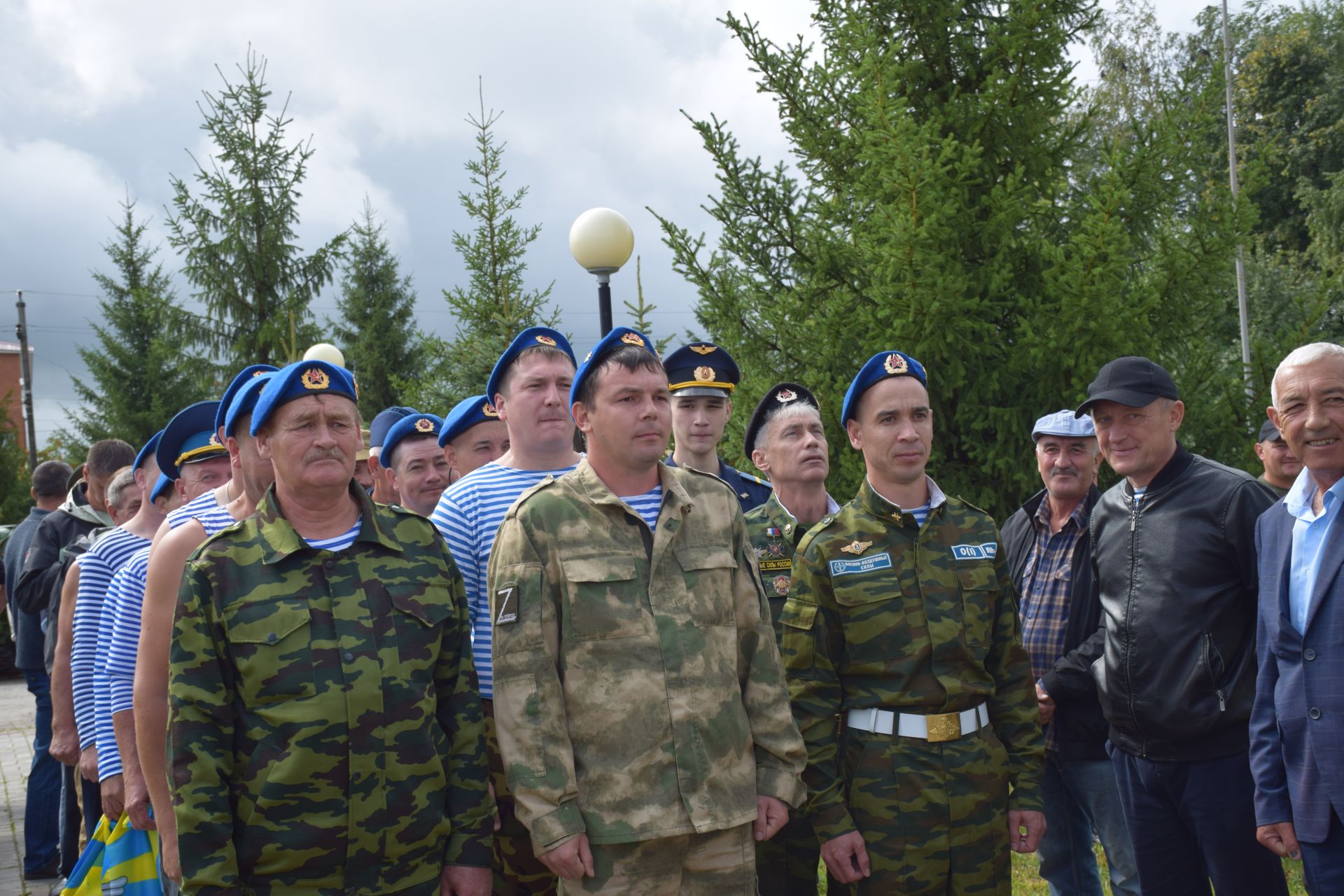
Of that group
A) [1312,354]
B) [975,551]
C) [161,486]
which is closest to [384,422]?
[161,486]

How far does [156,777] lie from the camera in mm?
3129

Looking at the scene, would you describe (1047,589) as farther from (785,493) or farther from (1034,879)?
(1034,879)

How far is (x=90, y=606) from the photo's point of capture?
4520 mm

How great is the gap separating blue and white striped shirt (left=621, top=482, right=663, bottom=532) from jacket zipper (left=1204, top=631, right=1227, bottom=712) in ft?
6.63

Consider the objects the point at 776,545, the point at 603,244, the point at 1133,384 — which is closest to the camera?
the point at 1133,384

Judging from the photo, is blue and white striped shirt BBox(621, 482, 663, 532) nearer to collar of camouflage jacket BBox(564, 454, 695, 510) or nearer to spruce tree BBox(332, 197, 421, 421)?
collar of camouflage jacket BBox(564, 454, 695, 510)

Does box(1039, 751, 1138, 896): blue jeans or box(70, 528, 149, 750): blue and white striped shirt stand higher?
box(70, 528, 149, 750): blue and white striped shirt

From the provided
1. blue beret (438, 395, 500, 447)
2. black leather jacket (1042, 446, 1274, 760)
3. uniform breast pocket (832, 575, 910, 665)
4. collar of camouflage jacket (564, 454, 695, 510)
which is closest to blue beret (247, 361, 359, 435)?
collar of camouflage jacket (564, 454, 695, 510)

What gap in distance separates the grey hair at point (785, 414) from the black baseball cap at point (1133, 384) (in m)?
1.16

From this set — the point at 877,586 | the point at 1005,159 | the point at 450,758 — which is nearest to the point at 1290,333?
the point at 1005,159

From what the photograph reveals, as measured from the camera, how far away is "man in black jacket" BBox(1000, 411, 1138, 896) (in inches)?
164

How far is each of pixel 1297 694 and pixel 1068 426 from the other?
5.21ft

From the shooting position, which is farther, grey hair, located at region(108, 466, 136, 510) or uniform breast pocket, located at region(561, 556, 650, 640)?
grey hair, located at region(108, 466, 136, 510)

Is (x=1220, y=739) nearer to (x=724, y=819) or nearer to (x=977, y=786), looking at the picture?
(x=977, y=786)
